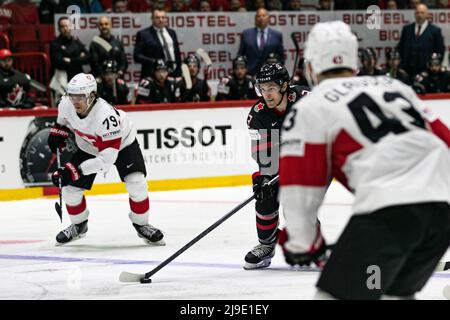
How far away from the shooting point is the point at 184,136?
36.7ft

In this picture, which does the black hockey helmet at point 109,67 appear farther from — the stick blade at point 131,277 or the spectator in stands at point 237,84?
the stick blade at point 131,277

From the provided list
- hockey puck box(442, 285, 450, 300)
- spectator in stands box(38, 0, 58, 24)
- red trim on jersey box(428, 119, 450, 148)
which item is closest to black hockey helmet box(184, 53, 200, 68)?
spectator in stands box(38, 0, 58, 24)

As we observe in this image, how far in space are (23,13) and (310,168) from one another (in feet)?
30.3

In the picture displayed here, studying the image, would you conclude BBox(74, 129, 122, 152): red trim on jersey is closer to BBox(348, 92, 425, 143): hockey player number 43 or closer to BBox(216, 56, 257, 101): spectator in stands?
BBox(348, 92, 425, 143): hockey player number 43

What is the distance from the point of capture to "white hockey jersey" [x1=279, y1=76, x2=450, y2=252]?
3.20 meters

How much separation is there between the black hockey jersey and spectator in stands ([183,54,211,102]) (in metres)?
5.52

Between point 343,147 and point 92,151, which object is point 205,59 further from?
point 343,147

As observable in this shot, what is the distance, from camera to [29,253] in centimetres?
737

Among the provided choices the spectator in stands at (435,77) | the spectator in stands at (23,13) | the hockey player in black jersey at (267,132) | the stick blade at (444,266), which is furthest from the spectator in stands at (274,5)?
the stick blade at (444,266)

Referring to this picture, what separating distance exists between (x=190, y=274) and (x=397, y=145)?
325cm

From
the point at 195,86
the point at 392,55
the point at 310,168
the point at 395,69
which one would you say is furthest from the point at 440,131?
the point at 392,55
